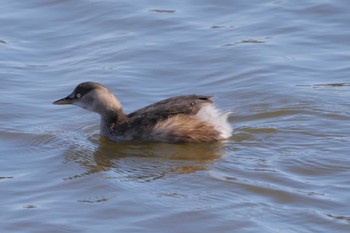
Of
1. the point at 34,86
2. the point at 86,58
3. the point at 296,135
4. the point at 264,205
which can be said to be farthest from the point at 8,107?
the point at 264,205

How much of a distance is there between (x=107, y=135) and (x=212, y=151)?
1097mm

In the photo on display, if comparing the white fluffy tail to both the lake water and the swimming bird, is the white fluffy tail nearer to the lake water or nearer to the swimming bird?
the swimming bird

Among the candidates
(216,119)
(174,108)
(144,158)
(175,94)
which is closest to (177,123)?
(174,108)

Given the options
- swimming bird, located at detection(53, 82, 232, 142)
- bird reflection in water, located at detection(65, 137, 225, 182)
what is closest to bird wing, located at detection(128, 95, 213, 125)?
swimming bird, located at detection(53, 82, 232, 142)

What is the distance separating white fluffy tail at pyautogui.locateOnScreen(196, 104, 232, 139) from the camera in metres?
9.09

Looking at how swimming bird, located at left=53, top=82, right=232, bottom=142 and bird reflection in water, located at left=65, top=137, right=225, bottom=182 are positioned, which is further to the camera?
swimming bird, located at left=53, top=82, right=232, bottom=142

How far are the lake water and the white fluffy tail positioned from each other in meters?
0.13

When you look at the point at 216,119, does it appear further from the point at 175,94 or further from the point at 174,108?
the point at 175,94

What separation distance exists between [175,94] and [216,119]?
1296 millimetres

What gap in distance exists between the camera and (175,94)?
409 inches

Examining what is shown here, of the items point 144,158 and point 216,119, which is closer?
point 144,158

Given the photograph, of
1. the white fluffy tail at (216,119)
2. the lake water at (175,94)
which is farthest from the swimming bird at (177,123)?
the lake water at (175,94)

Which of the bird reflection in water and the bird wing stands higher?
the bird wing

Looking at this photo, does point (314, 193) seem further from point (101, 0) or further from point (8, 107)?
point (101, 0)
